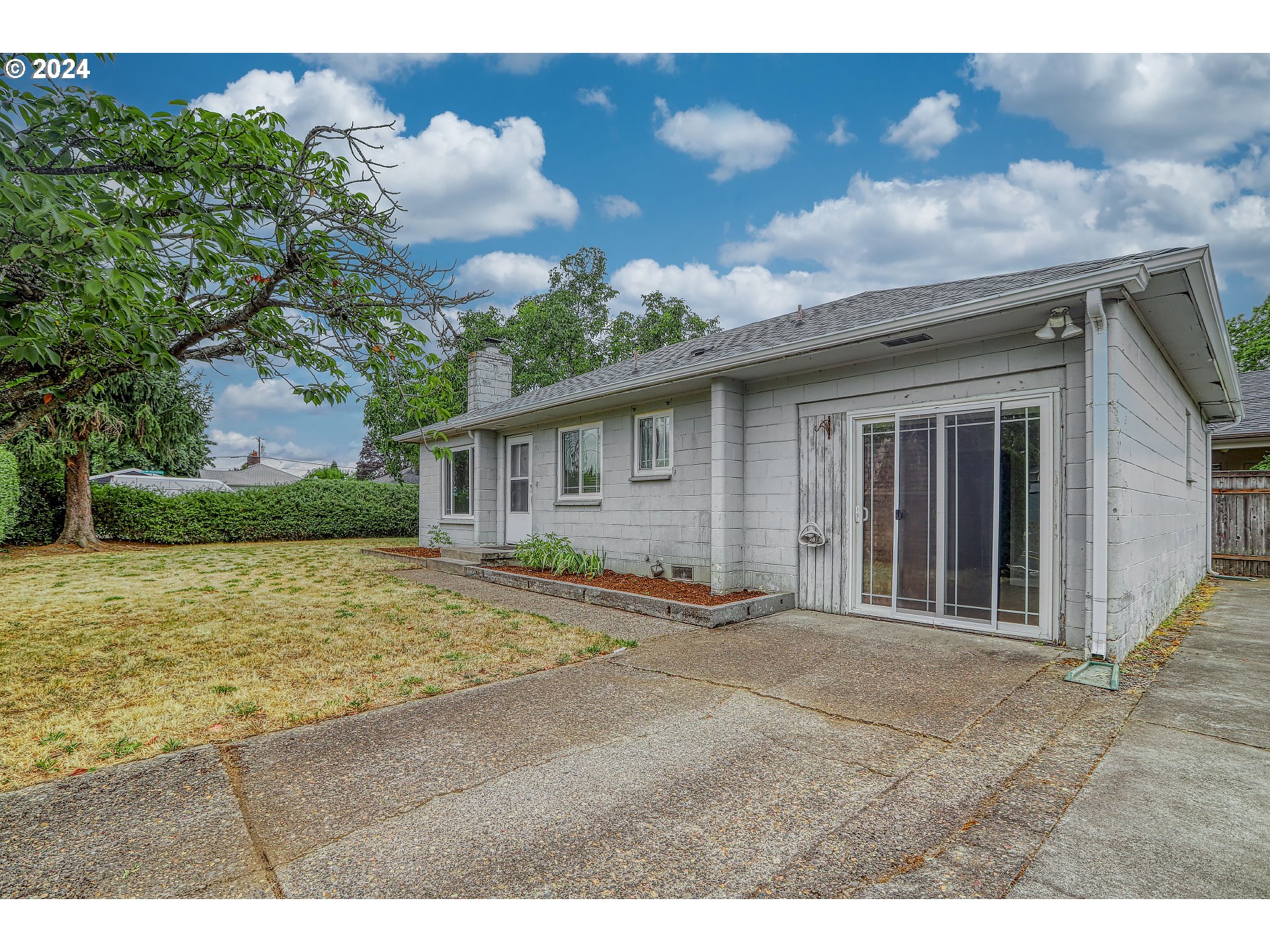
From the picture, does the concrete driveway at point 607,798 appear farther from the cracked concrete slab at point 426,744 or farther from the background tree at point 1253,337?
the background tree at point 1253,337

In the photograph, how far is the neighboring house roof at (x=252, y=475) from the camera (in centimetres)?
4653

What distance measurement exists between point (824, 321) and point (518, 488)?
670cm

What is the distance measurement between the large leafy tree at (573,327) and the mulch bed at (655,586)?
55.6 ft

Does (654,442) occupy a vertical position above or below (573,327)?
below

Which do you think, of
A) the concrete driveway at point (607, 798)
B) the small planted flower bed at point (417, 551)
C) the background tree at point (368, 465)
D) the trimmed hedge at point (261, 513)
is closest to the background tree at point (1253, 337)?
the small planted flower bed at point (417, 551)

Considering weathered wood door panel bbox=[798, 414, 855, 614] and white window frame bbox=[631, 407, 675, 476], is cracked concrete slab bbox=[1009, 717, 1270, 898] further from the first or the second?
white window frame bbox=[631, 407, 675, 476]

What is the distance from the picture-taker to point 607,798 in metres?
2.55

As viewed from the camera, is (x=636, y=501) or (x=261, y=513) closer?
(x=636, y=501)

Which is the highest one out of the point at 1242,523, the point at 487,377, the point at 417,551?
the point at 487,377

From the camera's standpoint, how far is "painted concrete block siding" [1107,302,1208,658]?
4.58 m

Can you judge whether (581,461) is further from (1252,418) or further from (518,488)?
(1252,418)

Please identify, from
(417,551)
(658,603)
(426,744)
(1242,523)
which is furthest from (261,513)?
(1242,523)

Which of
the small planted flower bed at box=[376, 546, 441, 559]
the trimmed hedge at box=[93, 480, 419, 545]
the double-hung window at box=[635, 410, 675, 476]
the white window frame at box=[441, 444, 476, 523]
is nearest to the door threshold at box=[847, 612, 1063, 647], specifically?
the double-hung window at box=[635, 410, 675, 476]
